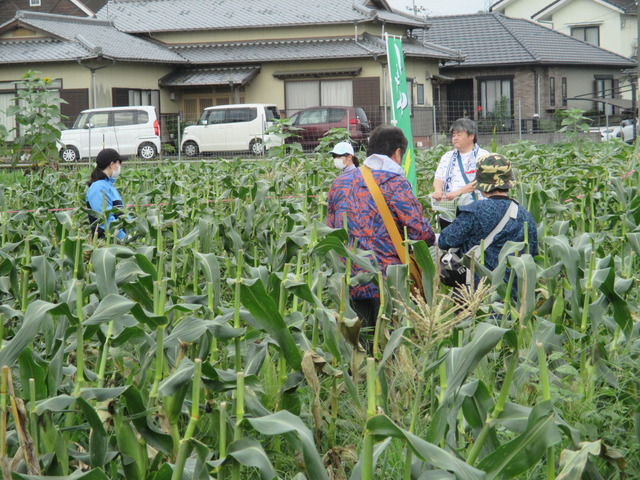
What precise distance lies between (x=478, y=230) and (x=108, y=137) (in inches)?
876

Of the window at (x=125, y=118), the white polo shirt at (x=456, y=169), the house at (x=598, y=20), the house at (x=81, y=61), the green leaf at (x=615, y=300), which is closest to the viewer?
the green leaf at (x=615, y=300)

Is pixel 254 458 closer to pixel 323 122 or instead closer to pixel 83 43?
pixel 323 122

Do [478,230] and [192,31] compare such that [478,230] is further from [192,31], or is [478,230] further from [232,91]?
[192,31]

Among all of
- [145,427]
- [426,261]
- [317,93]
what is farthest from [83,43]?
[145,427]

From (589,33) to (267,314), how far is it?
147ft

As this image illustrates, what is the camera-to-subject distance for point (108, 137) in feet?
82.8

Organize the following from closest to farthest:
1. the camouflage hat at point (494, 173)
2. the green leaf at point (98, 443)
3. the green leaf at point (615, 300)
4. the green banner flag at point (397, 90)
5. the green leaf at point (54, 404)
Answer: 1. the green leaf at point (54, 404)
2. the green leaf at point (98, 443)
3. the green leaf at point (615, 300)
4. the camouflage hat at point (494, 173)
5. the green banner flag at point (397, 90)

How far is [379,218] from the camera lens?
4.51 m

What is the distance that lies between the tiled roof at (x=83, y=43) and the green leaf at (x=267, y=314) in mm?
25686

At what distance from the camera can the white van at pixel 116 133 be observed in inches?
985

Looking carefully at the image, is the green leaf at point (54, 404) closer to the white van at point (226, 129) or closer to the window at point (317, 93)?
the white van at point (226, 129)

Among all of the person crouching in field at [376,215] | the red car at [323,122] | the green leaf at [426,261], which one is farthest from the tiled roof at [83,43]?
the green leaf at [426,261]

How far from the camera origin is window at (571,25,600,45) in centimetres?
4388

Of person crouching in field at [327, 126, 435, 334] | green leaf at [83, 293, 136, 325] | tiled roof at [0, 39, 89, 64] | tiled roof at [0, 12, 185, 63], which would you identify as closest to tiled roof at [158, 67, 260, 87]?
tiled roof at [0, 12, 185, 63]
